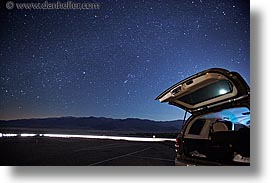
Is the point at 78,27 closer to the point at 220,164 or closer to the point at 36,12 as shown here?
the point at 36,12

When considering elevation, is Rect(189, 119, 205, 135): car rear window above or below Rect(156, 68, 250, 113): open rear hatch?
below

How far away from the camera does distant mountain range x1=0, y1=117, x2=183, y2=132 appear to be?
293 cm

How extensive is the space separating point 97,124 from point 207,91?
2.50 feet

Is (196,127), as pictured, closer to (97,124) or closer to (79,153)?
(97,124)

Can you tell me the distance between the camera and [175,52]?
300cm

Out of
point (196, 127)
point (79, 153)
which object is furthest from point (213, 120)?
point (79, 153)

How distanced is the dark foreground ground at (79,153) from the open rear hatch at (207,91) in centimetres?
31

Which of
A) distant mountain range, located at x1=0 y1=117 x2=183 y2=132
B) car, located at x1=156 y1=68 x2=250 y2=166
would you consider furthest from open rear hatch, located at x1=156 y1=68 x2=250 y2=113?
distant mountain range, located at x1=0 y1=117 x2=183 y2=132

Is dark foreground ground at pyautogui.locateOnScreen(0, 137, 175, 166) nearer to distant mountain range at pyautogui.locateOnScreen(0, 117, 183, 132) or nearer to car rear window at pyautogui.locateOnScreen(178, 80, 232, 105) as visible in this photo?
distant mountain range at pyautogui.locateOnScreen(0, 117, 183, 132)

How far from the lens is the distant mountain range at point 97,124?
2.93 meters

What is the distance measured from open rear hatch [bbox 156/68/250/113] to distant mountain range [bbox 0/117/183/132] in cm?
15

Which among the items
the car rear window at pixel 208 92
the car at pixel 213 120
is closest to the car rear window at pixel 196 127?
the car at pixel 213 120
